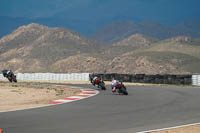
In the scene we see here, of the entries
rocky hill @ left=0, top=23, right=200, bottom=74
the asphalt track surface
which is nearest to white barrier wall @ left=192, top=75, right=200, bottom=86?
the asphalt track surface

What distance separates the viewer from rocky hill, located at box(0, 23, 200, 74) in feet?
244

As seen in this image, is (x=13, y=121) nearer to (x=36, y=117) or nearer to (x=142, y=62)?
(x=36, y=117)

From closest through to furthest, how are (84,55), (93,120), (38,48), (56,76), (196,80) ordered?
(93,120)
(196,80)
(56,76)
(84,55)
(38,48)

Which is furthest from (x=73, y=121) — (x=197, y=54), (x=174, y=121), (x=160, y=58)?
(x=197, y=54)

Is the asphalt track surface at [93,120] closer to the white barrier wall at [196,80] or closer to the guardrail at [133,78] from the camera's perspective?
the white barrier wall at [196,80]

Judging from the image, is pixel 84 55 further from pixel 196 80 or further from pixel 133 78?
pixel 196 80

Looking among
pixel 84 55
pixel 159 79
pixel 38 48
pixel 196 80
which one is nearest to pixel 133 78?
pixel 159 79

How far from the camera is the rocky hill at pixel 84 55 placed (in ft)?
244

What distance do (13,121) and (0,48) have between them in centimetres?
12284

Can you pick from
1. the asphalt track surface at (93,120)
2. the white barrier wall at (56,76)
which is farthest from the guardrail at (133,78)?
the asphalt track surface at (93,120)

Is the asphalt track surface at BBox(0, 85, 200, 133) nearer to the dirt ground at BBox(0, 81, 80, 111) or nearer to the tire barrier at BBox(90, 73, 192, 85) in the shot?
the dirt ground at BBox(0, 81, 80, 111)

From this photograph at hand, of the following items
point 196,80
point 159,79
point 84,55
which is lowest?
point 196,80

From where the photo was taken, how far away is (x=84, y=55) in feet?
293


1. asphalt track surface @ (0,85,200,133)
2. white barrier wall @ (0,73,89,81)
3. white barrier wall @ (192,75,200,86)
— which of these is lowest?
asphalt track surface @ (0,85,200,133)
